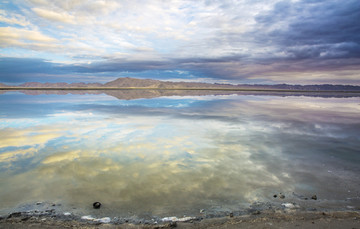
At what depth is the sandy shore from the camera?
4.87m

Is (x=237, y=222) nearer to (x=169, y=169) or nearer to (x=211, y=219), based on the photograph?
(x=211, y=219)

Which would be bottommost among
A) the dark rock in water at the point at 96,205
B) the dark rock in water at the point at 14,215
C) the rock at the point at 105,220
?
the rock at the point at 105,220

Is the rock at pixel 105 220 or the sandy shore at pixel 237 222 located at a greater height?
the sandy shore at pixel 237 222

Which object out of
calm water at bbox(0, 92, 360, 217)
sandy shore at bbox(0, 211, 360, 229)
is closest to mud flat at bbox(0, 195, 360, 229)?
sandy shore at bbox(0, 211, 360, 229)

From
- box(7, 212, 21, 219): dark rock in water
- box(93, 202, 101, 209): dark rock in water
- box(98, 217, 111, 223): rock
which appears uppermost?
box(93, 202, 101, 209): dark rock in water

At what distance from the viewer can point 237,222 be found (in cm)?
502

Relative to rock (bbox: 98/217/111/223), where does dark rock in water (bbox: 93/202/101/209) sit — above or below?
above

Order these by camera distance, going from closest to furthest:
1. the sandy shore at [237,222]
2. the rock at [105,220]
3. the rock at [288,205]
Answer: the sandy shore at [237,222], the rock at [105,220], the rock at [288,205]

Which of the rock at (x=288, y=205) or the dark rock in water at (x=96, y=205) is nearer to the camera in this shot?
the dark rock in water at (x=96, y=205)

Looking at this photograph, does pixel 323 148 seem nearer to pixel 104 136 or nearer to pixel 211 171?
pixel 211 171

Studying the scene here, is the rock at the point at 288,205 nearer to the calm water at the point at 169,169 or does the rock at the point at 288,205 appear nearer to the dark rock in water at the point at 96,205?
the calm water at the point at 169,169

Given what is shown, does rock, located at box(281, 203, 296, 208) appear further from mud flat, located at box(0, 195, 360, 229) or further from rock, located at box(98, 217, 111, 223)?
rock, located at box(98, 217, 111, 223)

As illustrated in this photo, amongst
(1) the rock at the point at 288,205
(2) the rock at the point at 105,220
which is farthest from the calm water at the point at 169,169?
(1) the rock at the point at 288,205

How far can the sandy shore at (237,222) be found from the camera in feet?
16.0
